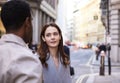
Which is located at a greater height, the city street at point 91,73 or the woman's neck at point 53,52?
the woman's neck at point 53,52

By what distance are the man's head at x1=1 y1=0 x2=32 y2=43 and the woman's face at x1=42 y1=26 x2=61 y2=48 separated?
2297 mm

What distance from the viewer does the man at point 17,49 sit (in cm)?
268

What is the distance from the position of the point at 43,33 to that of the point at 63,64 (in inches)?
19.8

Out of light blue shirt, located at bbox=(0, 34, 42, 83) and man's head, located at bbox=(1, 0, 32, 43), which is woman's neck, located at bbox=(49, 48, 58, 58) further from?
light blue shirt, located at bbox=(0, 34, 42, 83)

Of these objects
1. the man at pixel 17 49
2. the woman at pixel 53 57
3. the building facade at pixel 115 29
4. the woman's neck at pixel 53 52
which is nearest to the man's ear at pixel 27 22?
the man at pixel 17 49

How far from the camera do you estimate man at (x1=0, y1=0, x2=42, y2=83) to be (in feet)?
8.80

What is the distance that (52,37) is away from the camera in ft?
17.5

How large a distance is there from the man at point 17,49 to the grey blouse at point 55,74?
6.49 ft

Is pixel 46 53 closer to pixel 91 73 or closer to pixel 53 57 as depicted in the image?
pixel 53 57

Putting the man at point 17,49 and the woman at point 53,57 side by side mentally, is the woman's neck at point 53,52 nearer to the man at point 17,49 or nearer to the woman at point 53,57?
the woman at point 53,57

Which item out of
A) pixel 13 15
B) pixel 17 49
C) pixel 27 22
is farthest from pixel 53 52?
pixel 17 49

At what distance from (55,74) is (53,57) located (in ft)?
0.91

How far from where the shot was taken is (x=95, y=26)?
128 m

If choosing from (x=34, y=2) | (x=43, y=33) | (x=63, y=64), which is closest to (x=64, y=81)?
(x=63, y=64)
